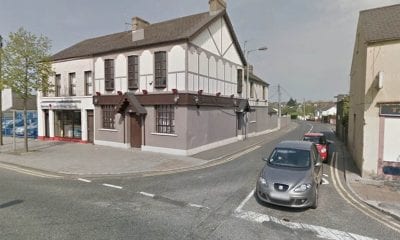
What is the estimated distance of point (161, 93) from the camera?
15.0 meters

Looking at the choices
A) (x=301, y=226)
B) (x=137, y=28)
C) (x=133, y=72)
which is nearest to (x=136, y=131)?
(x=133, y=72)

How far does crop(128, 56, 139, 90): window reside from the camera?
1614 centimetres

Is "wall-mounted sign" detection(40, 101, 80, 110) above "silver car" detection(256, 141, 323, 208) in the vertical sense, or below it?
above

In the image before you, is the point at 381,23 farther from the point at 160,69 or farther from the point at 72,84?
the point at 72,84

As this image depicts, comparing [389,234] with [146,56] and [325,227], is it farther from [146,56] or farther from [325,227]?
[146,56]

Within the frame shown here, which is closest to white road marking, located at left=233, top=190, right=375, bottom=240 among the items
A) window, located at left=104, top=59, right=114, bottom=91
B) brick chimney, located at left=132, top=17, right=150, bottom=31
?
window, located at left=104, top=59, right=114, bottom=91

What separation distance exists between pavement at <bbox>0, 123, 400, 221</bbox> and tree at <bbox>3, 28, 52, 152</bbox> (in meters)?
4.05

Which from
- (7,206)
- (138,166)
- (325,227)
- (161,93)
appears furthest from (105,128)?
(325,227)

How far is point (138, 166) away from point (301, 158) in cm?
737

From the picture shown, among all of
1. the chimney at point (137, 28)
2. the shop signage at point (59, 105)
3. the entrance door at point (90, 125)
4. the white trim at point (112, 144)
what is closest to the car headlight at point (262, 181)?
the white trim at point (112, 144)

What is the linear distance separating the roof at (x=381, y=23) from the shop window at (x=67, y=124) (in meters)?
19.2

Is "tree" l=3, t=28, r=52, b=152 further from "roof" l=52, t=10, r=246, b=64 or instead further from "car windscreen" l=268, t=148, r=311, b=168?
"car windscreen" l=268, t=148, r=311, b=168

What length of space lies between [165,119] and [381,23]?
11.6 meters

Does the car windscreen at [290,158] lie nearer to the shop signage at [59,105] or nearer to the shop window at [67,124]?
the shop signage at [59,105]
